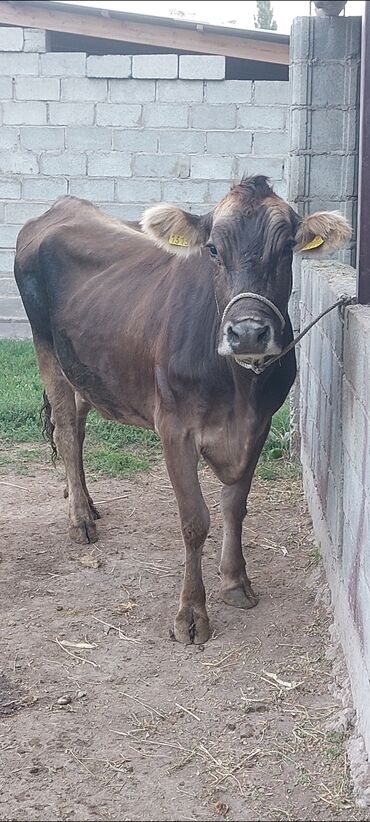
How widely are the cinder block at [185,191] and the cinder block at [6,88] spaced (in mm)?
1720

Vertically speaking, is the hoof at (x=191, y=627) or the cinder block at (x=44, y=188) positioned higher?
the cinder block at (x=44, y=188)

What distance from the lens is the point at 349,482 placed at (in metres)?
3.52

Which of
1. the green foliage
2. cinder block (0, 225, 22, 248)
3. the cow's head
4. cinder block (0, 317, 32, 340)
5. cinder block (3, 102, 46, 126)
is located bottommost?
cinder block (0, 317, 32, 340)

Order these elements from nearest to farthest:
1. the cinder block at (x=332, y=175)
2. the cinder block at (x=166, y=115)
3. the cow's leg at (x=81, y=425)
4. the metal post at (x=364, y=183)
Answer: the metal post at (x=364, y=183)
the cow's leg at (x=81, y=425)
the cinder block at (x=332, y=175)
the cinder block at (x=166, y=115)

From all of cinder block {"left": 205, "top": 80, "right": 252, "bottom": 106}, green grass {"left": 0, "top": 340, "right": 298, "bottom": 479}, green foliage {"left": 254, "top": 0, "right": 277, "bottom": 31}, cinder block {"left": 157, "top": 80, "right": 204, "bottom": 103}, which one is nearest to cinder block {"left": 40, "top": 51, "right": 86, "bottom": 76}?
cinder block {"left": 157, "top": 80, "right": 204, "bottom": 103}

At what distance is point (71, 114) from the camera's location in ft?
30.8

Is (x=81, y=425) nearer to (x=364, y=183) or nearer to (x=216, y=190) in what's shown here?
(x=364, y=183)

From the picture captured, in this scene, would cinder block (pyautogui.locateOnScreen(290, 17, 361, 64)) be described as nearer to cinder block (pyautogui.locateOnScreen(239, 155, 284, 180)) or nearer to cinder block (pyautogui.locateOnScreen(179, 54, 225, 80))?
cinder block (pyautogui.locateOnScreen(179, 54, 225, 80))

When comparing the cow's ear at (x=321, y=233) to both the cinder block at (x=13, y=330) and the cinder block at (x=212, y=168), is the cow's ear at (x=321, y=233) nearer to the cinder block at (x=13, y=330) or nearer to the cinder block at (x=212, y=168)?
the cinder block at (x=212, y=168)

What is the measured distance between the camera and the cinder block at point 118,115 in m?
9.27

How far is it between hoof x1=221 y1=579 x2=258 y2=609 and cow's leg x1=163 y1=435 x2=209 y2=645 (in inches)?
11.6

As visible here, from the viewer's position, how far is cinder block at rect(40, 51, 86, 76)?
363 inches

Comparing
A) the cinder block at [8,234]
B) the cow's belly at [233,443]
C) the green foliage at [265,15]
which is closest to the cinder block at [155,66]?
the cinder block at [8,234]

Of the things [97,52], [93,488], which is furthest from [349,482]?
[97,52]
